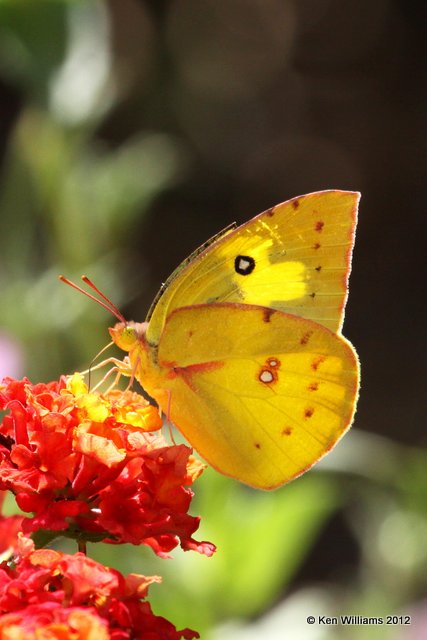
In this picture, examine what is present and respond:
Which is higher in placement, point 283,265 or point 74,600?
point 283,265

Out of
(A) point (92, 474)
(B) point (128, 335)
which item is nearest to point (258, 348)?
(B) point (128, 335)

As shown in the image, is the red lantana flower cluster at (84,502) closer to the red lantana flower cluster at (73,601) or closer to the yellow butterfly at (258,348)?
the red lantana flower cluster at (73,601)

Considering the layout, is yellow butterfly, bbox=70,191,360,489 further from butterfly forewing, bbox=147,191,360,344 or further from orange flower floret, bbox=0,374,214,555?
orange flower floret, bbox=0,374,214,555

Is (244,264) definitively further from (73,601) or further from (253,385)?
(73,601)

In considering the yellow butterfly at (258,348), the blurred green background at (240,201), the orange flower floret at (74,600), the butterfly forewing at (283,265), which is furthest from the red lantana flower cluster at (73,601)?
the blurred green background at (240,201)

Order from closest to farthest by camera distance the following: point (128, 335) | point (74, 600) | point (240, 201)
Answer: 1. point (74, 600)
2. point (128, 335)
3. point (240, 201)

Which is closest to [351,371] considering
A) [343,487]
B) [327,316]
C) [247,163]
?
[327,316]
